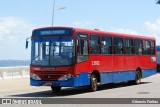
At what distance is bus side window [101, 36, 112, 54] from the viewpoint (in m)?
22.7

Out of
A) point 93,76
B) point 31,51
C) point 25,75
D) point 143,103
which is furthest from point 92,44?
point 25,75

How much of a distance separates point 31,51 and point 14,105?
562cm

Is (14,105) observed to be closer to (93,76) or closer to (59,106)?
(59,106)

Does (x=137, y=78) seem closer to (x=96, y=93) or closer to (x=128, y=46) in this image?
(x=128, y=46)

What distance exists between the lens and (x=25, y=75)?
36438 mm

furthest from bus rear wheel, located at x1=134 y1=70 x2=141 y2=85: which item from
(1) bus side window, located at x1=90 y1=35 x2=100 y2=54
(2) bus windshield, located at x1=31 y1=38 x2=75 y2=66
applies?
(2) bus windshield, located at x1=31 y1=38 x2=75 y2=66

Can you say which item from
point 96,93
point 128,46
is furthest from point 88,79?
point 128,46

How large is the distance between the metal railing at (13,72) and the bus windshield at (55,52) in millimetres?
13027

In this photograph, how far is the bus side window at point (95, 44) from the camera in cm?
2155

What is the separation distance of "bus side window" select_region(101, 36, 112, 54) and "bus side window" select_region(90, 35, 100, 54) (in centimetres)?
53

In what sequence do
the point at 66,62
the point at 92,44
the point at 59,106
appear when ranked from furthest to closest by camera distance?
the point at 92,44, the point at 66,62, the point at 59,106

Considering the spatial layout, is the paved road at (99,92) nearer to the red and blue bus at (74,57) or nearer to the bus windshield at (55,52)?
the red and blue bus at (74,57)

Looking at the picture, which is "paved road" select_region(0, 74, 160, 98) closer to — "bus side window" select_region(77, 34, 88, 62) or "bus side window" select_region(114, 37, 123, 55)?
"bus side window" select_region(77, 34, 88, 62)

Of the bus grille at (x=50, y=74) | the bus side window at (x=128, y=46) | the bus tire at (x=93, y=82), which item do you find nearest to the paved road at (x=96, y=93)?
the bus tire at (x=93, y=82)
